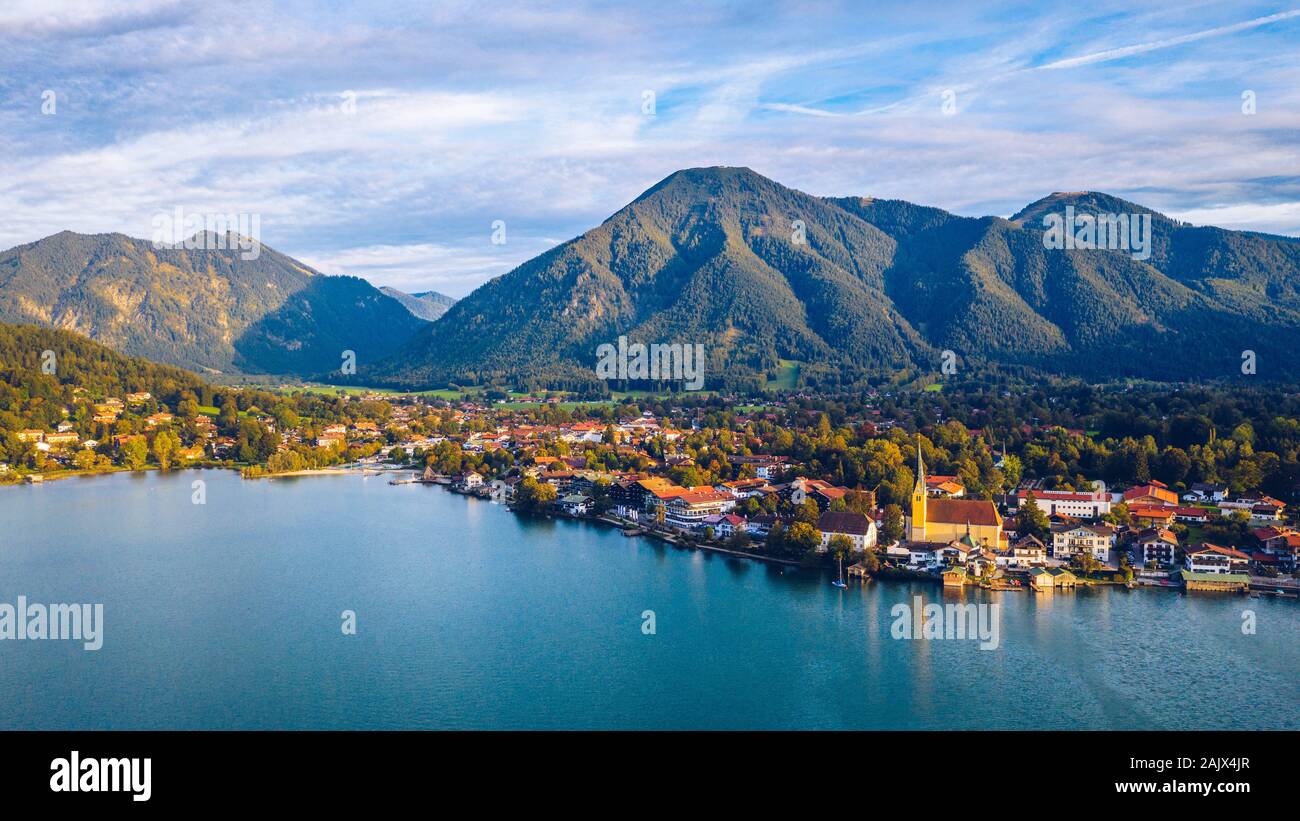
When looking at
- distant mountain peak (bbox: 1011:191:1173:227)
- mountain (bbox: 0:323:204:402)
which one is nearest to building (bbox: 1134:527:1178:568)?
mountain (bbox: 0:323:204:402)

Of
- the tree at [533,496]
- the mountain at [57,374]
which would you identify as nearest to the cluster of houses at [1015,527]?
the tree at [533,496]

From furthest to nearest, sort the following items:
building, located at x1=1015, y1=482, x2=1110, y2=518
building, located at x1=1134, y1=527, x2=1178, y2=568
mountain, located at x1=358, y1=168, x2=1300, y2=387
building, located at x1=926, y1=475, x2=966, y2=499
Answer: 1. mountain, located at x1=358, y1=168, x2=1300, y2=387
2. building, located at x1=926, y1=475, x2=966, y2=499
3. building, located at x1=1015, y1=482, x2=1110, y2=518
4. building, located at x1=1134, y1=527, x2=1178, y2=568

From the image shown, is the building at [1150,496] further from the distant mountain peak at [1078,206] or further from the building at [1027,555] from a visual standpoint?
the distant mountain peak at [1078,206]

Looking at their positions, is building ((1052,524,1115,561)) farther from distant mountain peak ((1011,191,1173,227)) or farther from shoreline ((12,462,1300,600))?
distant mountain peak ((1011,191,1173,227))

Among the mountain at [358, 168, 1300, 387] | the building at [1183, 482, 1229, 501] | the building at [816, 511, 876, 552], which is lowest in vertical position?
the building at [816, 511, 876, 552]

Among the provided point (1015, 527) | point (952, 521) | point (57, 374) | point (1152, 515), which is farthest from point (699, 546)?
point (57, 374)

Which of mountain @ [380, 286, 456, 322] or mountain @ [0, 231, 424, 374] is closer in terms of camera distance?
mountain @ [0, 231, 424, 374]

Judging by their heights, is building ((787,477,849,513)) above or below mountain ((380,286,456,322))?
below
